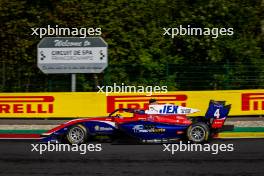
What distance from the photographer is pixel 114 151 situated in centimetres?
1166

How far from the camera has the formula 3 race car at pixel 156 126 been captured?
11.9 metres

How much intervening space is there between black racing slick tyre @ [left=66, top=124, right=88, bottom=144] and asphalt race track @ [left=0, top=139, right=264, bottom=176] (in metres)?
0.51

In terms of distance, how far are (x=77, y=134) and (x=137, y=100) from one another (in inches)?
209

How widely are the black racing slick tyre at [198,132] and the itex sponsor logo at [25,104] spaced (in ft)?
21.9

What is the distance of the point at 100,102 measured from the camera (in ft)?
57.2

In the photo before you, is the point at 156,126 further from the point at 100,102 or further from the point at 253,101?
the point at 253,101

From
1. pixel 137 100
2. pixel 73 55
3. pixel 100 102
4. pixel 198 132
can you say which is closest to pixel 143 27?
pixel 73 55

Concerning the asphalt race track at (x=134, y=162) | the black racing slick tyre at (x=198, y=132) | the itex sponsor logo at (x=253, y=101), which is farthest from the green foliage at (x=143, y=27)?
the asphalt race track at (x=134, y=162)

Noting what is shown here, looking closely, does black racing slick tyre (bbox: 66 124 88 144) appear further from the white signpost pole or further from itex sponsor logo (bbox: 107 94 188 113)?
the white signpost pole

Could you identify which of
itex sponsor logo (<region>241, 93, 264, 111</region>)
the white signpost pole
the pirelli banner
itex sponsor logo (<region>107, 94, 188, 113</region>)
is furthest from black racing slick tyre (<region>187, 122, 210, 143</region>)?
the white signpost pole

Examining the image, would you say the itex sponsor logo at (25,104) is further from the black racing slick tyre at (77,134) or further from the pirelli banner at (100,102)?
the black racing slick tyre at (77,134)

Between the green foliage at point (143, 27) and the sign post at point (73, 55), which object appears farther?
the green foliage at point (143, 27)

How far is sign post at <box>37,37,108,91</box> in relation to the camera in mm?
19000

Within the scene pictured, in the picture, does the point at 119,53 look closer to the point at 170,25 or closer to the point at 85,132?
the point at 170,25
